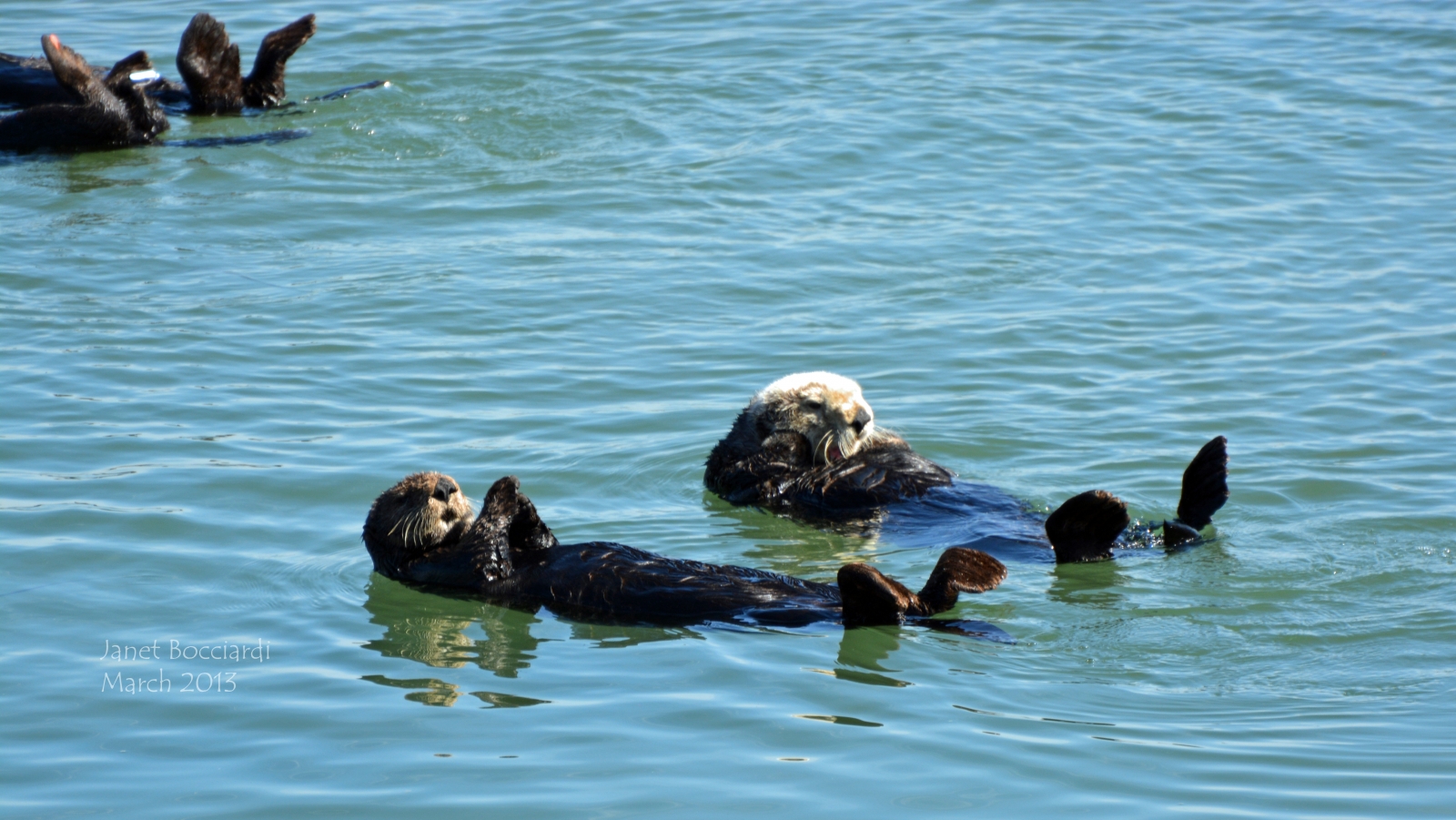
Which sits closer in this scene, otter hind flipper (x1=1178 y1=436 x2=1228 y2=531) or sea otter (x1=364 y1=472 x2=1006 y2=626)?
sea otter (x1=364 y1=472 x2=1006 y2=626)

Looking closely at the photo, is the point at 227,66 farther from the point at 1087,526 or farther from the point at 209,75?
the point at 1087,526

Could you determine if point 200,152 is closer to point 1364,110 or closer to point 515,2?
point 515,2

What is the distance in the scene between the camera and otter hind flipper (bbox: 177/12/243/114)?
1059cm

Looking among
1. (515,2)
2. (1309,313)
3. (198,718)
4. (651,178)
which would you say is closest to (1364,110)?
(1309,313)

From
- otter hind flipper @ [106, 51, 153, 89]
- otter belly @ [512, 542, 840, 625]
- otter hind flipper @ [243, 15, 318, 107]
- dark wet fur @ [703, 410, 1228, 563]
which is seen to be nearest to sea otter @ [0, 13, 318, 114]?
otter hind flipper @ [243, 15, 318, 107]

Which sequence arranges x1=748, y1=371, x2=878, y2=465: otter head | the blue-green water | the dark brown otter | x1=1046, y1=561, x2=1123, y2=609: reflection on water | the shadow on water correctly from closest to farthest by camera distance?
1. the blue-green water
2. the shadow on water
3. x1=1046, y1=561, x2=1123, y2=609: reflection on water
4. x1=748, y1=371, x2=878, y2=465: otter head
5. the dark brown otter

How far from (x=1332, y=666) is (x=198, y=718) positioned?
3.10 metres

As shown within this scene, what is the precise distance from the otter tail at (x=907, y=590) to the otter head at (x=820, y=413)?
1.69 meters

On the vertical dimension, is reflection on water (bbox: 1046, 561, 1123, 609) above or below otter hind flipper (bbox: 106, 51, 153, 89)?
below

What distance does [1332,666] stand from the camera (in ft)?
13.4

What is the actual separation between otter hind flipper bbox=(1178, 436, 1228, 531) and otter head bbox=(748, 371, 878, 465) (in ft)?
4.36

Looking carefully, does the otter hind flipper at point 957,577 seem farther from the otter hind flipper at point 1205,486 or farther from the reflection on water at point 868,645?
the otter hind flipper at point 1205,486

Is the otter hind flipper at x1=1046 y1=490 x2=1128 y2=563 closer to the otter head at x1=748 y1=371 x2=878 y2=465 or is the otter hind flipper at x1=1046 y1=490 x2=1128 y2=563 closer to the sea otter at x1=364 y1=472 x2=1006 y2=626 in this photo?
the sea otter at x1=364 y1=472 x2=1006 y2=626

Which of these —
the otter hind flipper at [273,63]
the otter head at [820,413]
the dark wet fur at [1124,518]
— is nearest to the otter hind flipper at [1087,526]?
the dark wet fur at [1124,518]
